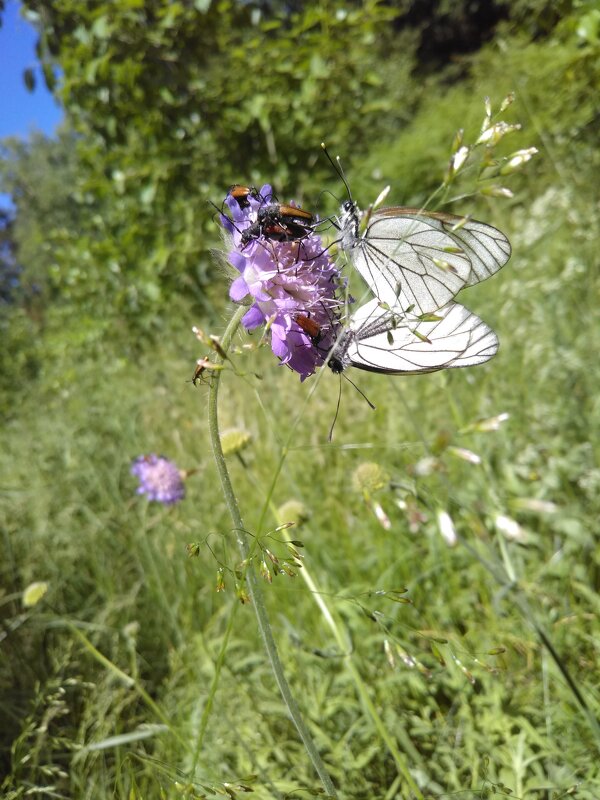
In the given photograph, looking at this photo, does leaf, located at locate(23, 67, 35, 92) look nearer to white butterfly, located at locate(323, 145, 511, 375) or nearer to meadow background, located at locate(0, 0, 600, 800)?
meadow background, located at locate(0, 0, 600, 800)

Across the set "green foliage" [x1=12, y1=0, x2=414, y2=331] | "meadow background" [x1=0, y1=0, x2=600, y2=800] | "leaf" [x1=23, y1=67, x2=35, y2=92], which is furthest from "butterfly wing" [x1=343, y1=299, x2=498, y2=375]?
"leaf" [x1=23, y1=67, x2=35, y2=92]

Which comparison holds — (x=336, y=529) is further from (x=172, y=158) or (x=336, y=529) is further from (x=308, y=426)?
(x=172, y=158)

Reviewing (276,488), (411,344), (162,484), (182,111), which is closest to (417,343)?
(411,344)

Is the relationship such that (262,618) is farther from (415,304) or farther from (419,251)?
(419,251)

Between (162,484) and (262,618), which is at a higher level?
(162,484)

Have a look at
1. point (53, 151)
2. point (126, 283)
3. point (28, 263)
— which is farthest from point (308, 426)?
point (53, 151)
